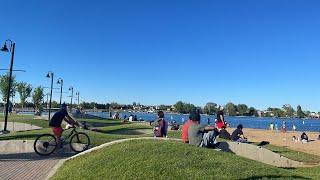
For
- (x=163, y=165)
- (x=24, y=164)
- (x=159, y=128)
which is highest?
(x=159, y=128)

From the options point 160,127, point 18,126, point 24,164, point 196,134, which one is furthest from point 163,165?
point 18,126

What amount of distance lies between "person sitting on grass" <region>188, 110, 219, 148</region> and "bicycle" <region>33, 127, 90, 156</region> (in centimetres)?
506

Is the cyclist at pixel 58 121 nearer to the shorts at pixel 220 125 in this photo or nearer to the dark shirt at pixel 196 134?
the dark shirt at pixel 196 134

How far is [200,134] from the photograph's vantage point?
14688mm

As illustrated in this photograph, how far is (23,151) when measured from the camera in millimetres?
18125

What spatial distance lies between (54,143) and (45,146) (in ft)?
1.11

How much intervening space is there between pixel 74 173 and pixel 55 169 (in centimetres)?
177

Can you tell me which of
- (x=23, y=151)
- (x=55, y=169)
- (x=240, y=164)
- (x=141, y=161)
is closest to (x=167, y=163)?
(x=141, y=161)

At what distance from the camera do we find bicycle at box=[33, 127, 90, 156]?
56.5 ft

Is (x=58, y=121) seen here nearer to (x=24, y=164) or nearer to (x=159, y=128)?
(x=24, y=164)

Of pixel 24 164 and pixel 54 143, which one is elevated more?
pixel 54 143

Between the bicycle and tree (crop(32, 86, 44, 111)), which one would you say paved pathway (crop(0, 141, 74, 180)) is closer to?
the bicycle

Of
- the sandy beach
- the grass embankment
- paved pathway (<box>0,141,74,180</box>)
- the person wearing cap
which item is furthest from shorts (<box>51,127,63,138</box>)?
the sandy beach

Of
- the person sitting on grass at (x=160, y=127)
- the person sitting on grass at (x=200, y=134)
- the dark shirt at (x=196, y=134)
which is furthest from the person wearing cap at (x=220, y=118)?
the dark shirt at (x=196, y=134)
